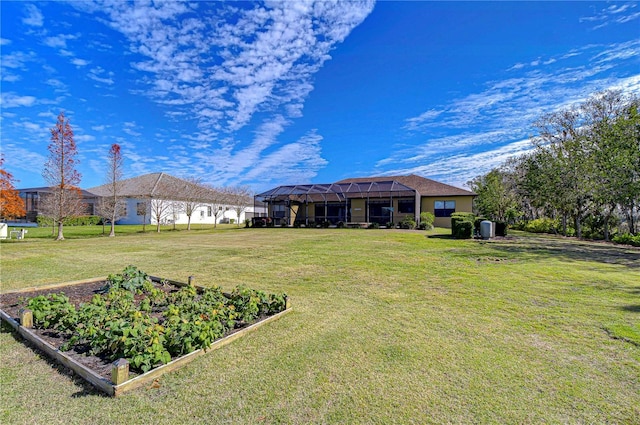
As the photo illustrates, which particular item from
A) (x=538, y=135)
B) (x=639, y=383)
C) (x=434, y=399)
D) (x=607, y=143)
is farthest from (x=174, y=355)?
(x=538, y=135)

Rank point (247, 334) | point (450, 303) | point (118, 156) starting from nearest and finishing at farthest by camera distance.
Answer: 1. point (247, 334)
2. point (450, 303)
3. point (118, 156)

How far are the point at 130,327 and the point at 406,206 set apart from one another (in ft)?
83.7

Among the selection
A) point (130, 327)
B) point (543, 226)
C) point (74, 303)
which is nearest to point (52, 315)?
point (74, 303)

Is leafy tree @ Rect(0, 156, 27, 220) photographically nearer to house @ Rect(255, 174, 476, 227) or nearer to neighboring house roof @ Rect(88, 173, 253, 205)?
neighboring house roof @ Rect(88, 173, 253, 205)

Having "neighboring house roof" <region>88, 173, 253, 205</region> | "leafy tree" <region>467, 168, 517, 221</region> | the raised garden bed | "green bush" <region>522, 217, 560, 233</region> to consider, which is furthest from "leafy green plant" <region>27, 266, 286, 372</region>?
"leafy tree" <region>467, 168, 517, 221</region>

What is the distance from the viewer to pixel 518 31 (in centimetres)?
1051

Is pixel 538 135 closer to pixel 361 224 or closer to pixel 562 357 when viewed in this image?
pixel 361 224

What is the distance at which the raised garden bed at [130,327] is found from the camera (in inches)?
114

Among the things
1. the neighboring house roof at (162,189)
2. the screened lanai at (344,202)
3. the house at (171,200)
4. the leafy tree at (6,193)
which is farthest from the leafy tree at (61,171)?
the screened lanai at (344,202)

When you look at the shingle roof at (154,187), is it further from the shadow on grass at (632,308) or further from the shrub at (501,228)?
the shadow on grass at (632,308)

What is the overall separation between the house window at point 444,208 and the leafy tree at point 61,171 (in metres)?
27.9

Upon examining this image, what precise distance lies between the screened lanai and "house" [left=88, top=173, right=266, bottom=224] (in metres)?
3.18

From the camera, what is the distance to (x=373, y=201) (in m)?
28.2

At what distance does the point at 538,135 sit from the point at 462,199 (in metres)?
7.60
